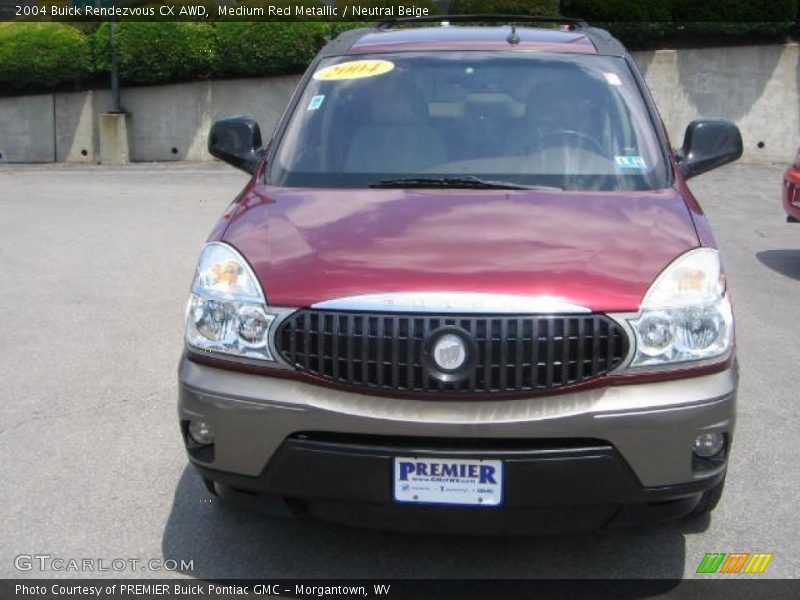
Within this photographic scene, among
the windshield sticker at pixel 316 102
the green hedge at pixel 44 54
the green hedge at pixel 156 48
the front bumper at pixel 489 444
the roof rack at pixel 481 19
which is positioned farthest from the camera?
the green hedge at pixel 44 54

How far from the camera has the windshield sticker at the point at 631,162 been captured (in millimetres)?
4426

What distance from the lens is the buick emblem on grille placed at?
11.0ft

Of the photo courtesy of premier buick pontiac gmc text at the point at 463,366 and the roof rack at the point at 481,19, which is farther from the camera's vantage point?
the roof rack at the point at 481,19

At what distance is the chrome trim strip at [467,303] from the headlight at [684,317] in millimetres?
230

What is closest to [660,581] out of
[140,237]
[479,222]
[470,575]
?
[470,575]

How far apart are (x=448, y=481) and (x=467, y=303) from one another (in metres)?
0.56

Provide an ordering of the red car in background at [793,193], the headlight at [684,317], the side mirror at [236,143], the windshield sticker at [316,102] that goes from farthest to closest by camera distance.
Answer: the red car in background at [793,193] < the side mirror at [236,143] < the windshield sticker at [316,102] < the headlight at [684,317]

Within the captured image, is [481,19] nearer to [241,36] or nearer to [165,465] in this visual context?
[165,465]

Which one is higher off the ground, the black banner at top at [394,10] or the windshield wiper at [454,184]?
the windshield wiper at [454,184]

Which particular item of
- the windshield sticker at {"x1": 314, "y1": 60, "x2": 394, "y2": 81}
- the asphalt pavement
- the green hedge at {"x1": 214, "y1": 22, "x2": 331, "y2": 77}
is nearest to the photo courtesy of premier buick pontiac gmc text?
the asphalt pavement

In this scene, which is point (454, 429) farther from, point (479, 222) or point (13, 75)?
point (13, 75)

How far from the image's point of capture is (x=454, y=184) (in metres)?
4.30

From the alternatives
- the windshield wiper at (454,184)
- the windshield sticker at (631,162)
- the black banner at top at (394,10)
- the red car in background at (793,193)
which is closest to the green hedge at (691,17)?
the black banner at top at (394,10)

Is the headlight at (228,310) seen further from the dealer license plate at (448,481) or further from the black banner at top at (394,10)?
the black banner at top at (394,10)
